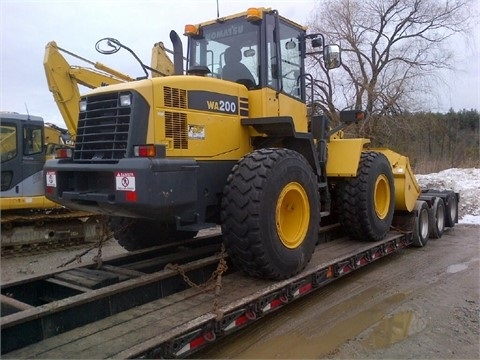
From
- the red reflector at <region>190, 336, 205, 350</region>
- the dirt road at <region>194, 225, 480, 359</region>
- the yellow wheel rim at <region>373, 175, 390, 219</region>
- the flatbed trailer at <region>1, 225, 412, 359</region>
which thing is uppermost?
the yellow wheel rim at <region>373, 175, 390, 219</region>

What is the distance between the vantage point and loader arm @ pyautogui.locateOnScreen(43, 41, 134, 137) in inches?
352

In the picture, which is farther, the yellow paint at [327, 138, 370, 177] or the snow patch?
the snow patch

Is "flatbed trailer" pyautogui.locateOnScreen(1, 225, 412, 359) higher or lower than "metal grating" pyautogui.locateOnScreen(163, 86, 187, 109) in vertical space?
lower

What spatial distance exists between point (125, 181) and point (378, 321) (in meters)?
2.92

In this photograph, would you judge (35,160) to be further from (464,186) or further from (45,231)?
(464,186)

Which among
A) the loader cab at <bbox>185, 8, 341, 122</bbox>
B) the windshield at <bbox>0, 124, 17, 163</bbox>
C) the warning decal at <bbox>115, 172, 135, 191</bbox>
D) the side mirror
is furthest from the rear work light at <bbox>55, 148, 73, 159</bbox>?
the windshield at <bbox>0, 124, 17, 163</bbox>

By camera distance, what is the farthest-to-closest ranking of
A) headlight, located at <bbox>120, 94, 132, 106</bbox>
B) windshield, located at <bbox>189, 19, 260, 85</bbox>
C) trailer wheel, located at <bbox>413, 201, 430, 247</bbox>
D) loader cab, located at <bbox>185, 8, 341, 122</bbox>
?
trailer wheel, located at <bbox>413, 201, 430, 247</bbox>
windshield, located at <bbox>189, 19, 260, 85</bbox>
loader cab, located at <bbox>185, 8, 341, 122</bbox>
headlight, located at <bbox>120, 94, 132, 106</bbox>

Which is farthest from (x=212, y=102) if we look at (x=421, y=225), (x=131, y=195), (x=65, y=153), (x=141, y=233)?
(x=421, y=225)

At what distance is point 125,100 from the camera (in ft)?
13.8

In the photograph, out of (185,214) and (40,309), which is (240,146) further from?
(40,309)

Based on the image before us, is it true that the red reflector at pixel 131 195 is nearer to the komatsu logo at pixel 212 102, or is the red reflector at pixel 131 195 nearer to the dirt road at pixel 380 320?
the komatsu logo at pixel 212 102

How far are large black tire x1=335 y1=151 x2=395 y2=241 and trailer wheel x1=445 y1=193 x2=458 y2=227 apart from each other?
3592mm

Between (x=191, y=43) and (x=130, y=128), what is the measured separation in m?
2.30

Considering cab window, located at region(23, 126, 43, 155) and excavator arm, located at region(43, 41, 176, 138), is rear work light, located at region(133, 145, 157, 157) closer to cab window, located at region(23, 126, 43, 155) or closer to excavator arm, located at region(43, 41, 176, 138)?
excavator arm, located at region(43, 41, 176, 138)
